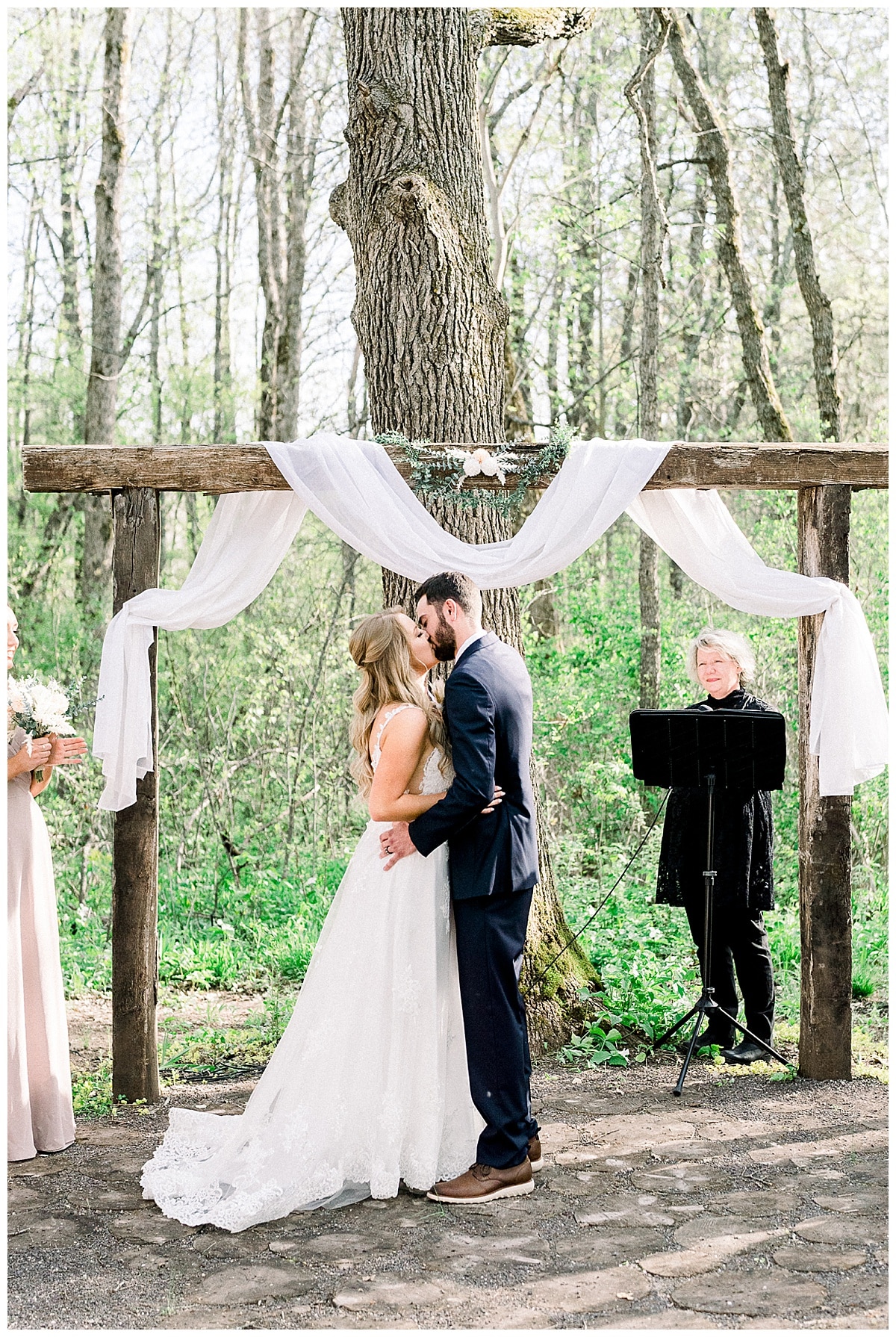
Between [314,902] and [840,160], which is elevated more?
[840,160]

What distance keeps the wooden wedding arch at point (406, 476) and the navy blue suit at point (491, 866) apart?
1.40 m

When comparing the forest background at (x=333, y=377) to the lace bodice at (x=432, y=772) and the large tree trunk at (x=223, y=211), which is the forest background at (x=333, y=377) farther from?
the lace bodice at (x=432, y=772)

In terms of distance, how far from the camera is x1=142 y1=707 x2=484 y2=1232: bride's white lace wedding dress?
3961 mm

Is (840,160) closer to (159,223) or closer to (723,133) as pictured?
(723,133)

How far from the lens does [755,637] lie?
28.8 ft

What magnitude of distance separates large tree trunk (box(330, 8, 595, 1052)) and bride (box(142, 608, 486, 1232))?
1.69 metres

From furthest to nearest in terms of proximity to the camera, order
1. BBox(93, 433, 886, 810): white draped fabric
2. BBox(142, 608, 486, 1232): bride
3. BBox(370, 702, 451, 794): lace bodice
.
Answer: BBox(93, 433, 886, 810): white draped fabric
BBox(370, 702, 451, 794): lace bodice
BBox(142, 608, 486, 1232): bride

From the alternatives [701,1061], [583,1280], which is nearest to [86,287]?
[701,1061]

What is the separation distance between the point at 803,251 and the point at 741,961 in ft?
20.4

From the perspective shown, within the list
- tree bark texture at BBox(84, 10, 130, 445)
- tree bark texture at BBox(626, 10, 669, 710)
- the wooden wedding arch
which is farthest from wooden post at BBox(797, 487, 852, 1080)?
tree bark texture at BBox(84, 10, 130, 445)

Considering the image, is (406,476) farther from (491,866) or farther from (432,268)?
(491,866)

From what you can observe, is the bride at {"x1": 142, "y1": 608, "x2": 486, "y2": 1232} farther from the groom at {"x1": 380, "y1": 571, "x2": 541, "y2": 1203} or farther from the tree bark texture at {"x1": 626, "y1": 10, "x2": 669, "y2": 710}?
the tree bark texture at {"x1": 626, "y1": 10, "x2": 669, "y2": 710}

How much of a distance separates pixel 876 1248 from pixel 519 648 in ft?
10.7

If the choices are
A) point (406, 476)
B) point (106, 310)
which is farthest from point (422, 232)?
point (106, 310)
